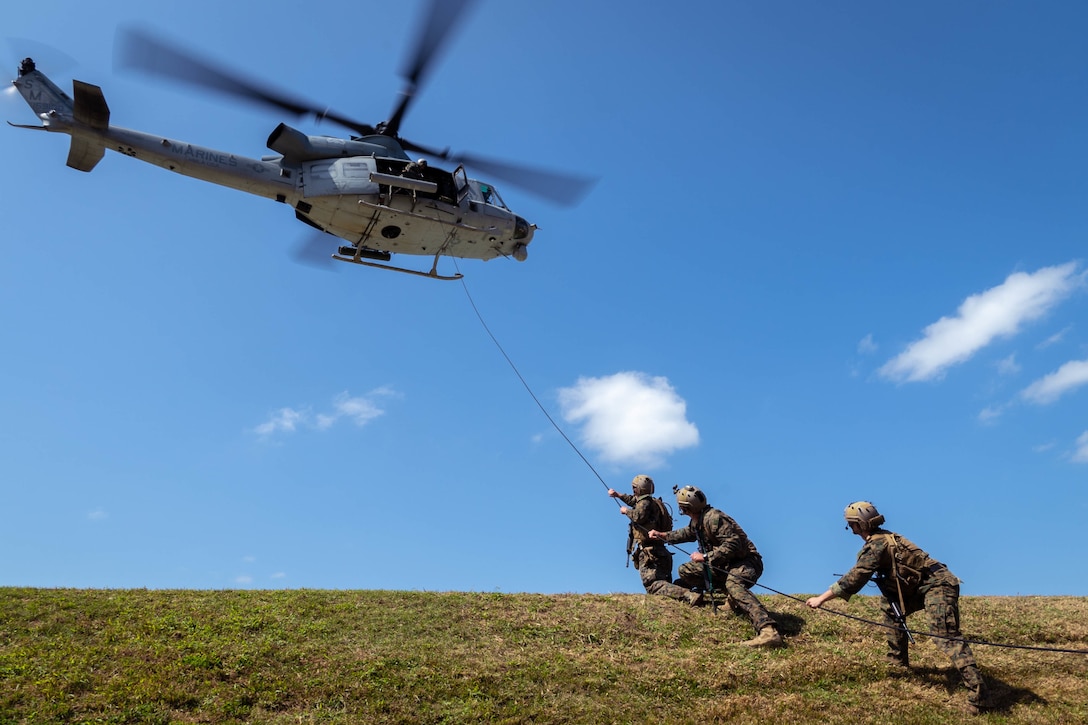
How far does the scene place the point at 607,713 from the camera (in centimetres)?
955

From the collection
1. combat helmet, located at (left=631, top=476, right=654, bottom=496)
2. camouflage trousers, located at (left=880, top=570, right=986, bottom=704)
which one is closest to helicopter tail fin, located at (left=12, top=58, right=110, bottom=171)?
combat helmet, located at (left=631, top=476, right=654, bottom=496)

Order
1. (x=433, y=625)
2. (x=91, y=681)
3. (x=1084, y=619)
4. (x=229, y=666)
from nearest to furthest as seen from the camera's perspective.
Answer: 1. (x=91, y=681)
2. (x=229, y=666)
3. (x=433, y=625)
4. (x=1084, y=619)

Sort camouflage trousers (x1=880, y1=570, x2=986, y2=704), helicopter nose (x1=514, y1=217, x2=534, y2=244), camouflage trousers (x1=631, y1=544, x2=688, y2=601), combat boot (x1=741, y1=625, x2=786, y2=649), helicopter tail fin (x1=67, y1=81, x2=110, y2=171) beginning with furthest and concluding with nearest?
helicopter nose (x1=514, y1=217, x2=534, y2=244) < helicopter tail fin (x1=67, y1=81, x2=110, y2=171) < camouflage trousers (x1=631, y1=544, x2=688, y2=601) < combat boot (x1=741, y1=625, x2=786, y2=649) < camouflage trousers (x1=880, y1=570, x2=986, y2=704)

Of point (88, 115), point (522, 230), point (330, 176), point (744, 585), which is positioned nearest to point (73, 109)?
point (88, 115)

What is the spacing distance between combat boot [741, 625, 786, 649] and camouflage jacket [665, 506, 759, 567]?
49.0 inches

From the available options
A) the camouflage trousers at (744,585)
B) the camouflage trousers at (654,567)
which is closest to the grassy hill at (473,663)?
the camouflage trousers at (744,585)

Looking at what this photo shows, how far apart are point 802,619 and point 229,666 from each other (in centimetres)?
858

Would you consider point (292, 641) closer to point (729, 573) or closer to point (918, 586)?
point (729, 573)

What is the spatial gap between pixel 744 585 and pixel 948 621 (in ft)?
10.3

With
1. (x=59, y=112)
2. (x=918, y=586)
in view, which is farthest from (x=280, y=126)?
(x=918, y=586)

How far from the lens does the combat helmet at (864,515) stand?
35.5 ft

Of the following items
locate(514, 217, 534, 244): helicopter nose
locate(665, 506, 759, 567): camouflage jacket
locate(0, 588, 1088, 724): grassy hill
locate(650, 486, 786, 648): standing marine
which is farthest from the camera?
locate(514, 217, 534, 244): helicopter nose

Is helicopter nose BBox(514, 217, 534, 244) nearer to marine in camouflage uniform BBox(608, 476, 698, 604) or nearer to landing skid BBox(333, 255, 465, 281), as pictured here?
landing skid BBox(333, 255, 465, 281)

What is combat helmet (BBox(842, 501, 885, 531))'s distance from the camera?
426 inches
